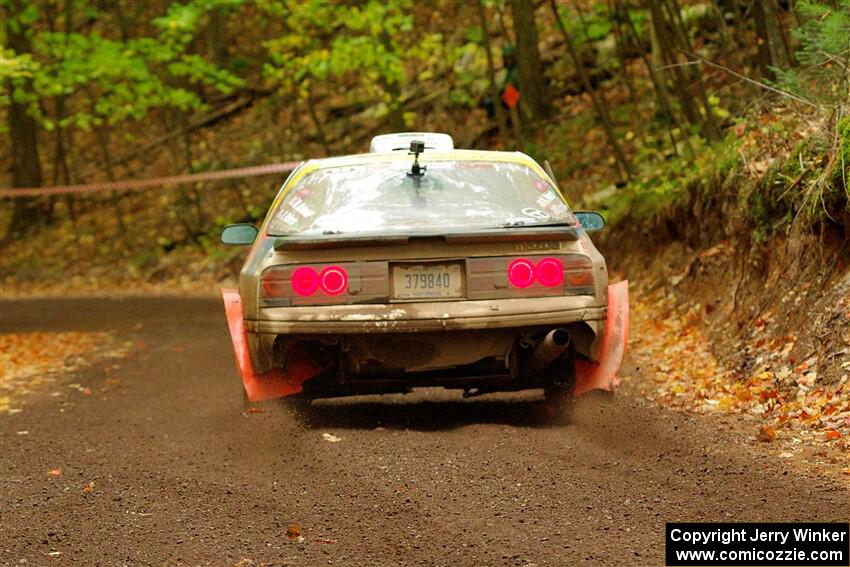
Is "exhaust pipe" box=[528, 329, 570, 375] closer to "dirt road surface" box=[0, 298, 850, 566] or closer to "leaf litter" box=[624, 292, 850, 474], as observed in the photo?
"dirt road surface" box=[0, 298, 850, 566]

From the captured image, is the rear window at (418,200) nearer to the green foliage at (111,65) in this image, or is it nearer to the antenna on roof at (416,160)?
the antenna on roof at (416,160)

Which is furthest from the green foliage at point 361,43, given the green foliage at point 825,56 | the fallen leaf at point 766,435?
the fallen leaf at point 766,435

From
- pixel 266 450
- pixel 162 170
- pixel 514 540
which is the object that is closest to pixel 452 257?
pixel 266 450

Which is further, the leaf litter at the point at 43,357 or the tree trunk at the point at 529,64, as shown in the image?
the tree trunk at the point at 529,64

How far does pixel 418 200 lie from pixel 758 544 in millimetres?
3513

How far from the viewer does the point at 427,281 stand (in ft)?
22.1

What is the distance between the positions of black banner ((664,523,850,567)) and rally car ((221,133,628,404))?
2299mm

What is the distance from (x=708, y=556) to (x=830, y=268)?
4577 mm

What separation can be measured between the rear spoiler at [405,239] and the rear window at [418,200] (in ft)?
0.25

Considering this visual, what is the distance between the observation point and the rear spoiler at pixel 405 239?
6641 mm

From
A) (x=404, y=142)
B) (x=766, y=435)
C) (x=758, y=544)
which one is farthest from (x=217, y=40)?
(x=758, y=544)

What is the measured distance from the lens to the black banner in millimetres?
4227

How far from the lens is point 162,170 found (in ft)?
97.7

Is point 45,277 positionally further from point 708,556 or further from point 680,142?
point 708,556
